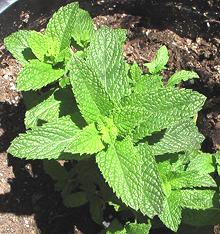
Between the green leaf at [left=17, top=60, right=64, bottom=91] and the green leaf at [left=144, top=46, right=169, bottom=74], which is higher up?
the green leaf at [left=17, top=60, right=64, bottom=91]

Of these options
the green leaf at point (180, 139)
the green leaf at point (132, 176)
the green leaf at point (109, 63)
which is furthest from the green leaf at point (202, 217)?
the green leaf at point (109, 63)

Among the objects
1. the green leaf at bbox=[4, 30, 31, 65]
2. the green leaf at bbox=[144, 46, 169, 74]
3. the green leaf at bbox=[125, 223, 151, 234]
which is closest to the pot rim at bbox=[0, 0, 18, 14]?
the green leaf at bbox=[4, 30, 31, 65]

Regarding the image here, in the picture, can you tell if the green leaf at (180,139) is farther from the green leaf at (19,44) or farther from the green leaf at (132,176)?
the green leaf at (19,44)

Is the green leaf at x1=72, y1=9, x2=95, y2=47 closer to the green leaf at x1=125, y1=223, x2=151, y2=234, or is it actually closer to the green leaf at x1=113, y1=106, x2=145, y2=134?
the green leaf at x1=113, y1=106, x2=145, y2=134

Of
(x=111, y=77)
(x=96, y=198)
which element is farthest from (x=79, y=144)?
(x=96, y=198)

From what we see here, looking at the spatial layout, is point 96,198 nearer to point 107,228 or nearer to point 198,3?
point 107,228

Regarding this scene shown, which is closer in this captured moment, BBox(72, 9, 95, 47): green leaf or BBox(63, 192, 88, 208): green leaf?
BBox(72, 9, 95, 47): green leaf
